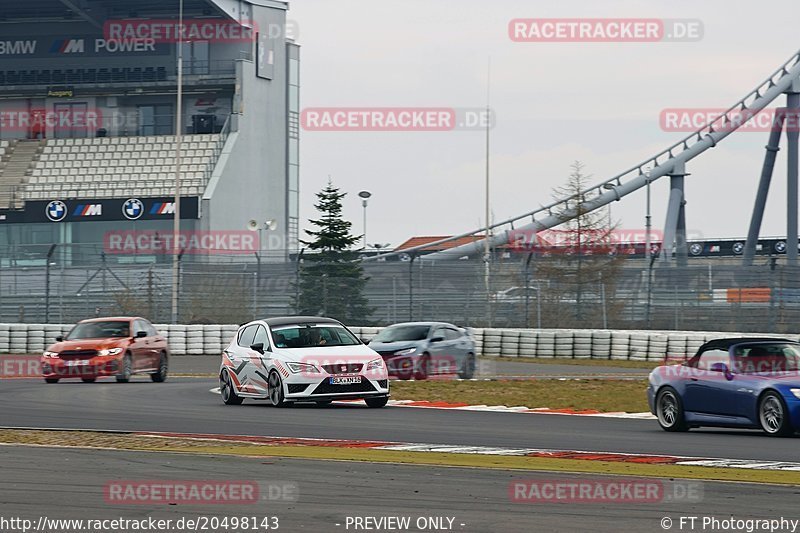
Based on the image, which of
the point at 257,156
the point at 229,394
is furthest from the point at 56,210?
the point at 229,394

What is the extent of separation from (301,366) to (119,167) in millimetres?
43613

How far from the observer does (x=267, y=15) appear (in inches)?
2559

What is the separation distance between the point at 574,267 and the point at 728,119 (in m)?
26.6

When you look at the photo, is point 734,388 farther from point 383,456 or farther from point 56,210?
point 56,210

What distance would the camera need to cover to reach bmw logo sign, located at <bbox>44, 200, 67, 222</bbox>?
58.0 m

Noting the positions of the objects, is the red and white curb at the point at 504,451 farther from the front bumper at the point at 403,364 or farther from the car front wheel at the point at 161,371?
the car front wheel at the point at 161,371

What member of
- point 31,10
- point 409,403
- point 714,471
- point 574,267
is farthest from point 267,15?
point 714,471

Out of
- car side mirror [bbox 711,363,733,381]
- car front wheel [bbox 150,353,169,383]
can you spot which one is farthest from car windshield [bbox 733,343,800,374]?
car front wheel [bbox 150,353,169,383]

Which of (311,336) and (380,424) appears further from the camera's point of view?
(311,336)

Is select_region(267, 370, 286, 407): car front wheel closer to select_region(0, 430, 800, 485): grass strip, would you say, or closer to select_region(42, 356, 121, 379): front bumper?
select_region(0, 430, 800, 485): grass strip

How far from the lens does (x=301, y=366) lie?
18547 millimetres

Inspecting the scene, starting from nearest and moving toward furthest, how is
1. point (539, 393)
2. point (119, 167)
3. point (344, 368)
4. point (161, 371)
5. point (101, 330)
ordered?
point (344, 368), point (539, 393), point (101, 330), point (161, 371), point (119, 167)

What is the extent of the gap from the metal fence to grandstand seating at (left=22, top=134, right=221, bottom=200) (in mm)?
19054

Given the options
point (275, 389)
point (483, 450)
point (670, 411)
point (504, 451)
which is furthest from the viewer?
point (275, 389)
